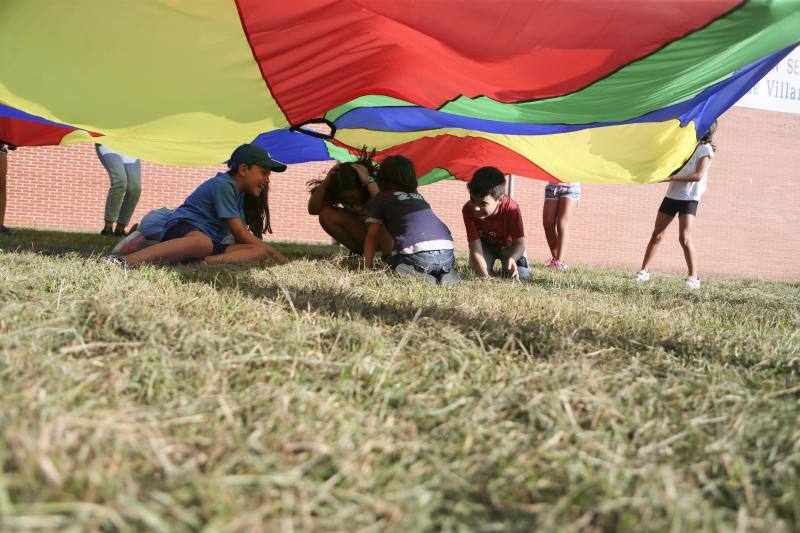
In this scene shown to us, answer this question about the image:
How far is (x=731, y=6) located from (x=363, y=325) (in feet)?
5.13

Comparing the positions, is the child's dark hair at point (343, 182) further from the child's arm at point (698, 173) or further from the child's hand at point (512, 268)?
the child's arm at point (698, 173)

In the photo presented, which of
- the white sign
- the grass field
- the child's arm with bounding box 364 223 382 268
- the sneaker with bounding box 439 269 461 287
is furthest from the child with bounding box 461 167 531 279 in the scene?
the white sign

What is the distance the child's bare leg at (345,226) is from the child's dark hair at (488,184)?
86cm

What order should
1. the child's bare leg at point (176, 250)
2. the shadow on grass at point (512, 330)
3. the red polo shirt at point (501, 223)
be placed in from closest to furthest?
1. the shadow on grass at point (512, 330)
2. the child's bare leg at point (176, 250)
3. the red polo shirt at point (501, 223)

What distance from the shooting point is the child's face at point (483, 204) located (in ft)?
12.0

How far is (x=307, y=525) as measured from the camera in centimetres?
71

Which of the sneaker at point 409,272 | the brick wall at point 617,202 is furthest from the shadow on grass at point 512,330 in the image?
the brick wall at point 617,202

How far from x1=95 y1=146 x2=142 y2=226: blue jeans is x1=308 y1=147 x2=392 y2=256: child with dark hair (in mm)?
2251

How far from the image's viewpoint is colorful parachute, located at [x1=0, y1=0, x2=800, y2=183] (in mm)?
2109

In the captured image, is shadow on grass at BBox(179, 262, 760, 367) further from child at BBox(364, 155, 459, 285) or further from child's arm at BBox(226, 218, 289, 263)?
child's arm at BBox(226, 218, 289, 263)

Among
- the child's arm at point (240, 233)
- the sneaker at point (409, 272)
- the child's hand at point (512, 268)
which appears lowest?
the child's hand at point (512, 268)

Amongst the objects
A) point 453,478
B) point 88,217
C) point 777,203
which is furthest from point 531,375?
point 777,203

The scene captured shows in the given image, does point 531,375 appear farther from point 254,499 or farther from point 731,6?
point 731,6

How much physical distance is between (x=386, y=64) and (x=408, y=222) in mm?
848
